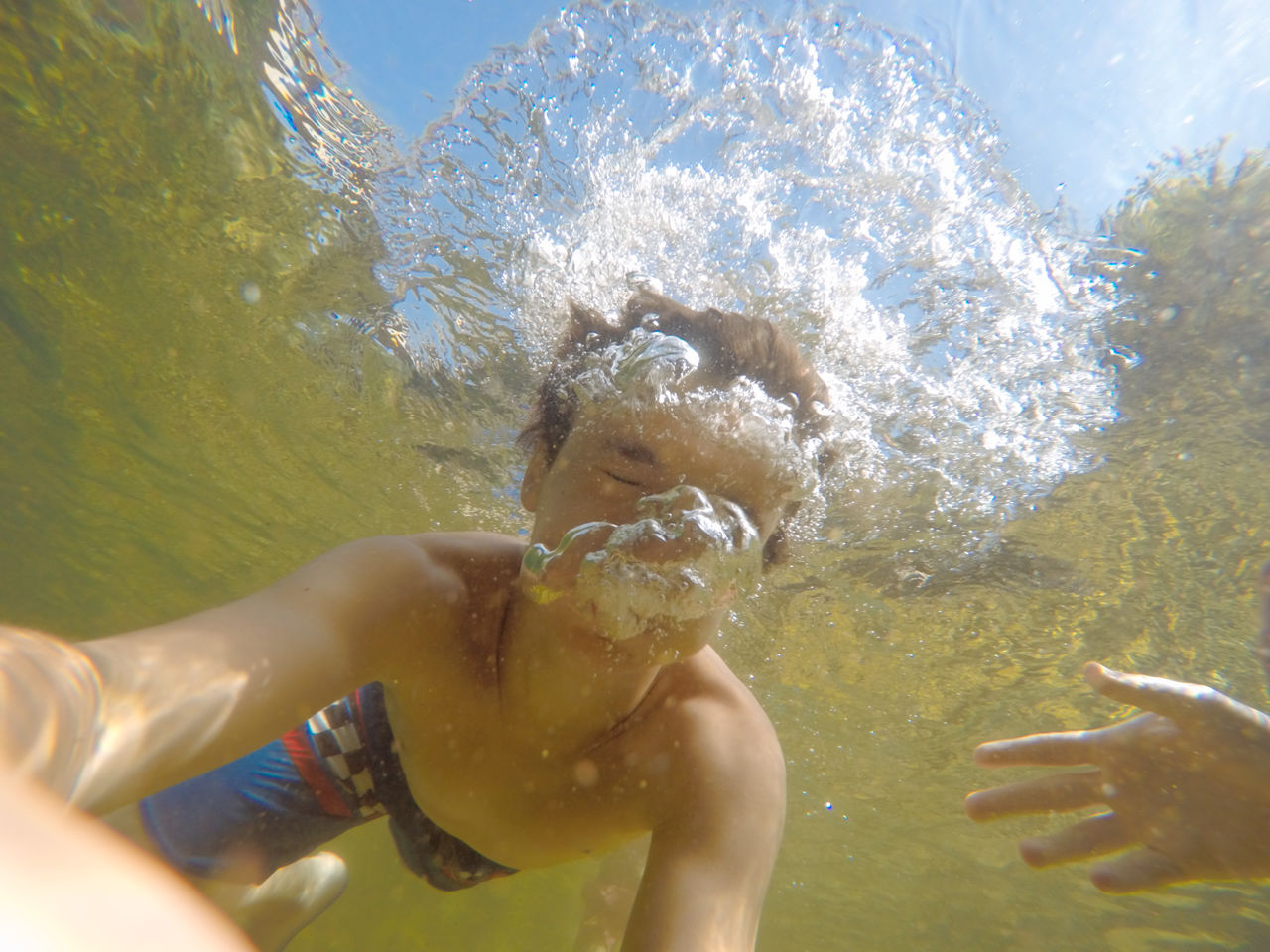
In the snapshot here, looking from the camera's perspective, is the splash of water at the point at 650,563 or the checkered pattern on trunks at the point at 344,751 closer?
the splash of water at the point at 650,563

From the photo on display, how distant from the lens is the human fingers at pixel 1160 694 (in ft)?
9.70

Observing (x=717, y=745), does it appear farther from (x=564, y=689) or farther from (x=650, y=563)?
(x=650, y=563)

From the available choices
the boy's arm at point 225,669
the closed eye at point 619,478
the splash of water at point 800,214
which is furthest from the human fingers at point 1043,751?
the splash of water at point 800,214

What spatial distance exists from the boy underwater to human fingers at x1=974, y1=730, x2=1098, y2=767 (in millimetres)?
1110

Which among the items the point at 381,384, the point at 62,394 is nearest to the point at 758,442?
the point at 381,384

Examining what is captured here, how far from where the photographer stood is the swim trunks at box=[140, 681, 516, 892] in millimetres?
4766

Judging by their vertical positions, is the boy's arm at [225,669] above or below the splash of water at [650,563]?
below

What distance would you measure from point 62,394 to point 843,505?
21.3 metres

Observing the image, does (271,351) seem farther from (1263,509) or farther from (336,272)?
(1263,509)

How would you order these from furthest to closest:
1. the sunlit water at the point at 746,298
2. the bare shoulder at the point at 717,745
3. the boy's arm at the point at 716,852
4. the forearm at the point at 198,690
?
the sunlit water at the point at 746,298
the bare shoulder at the point at 717,745
the boy's arm at the point at 716,852
the forearm at the point at 198,690

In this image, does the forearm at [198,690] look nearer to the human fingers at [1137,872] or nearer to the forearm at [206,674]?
the forearm at [206,674]

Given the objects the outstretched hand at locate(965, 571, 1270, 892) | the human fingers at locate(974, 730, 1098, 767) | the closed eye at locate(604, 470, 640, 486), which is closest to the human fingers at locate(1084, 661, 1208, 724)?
the outstretched hand at locate(965, 571, 1270, 892)

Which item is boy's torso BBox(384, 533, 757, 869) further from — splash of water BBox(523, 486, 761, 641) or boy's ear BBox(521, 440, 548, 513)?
boy's ear BBox(521, 440, 548, 513)

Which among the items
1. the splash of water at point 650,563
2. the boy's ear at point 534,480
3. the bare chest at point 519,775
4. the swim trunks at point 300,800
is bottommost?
the swim trunks at point 300,800
